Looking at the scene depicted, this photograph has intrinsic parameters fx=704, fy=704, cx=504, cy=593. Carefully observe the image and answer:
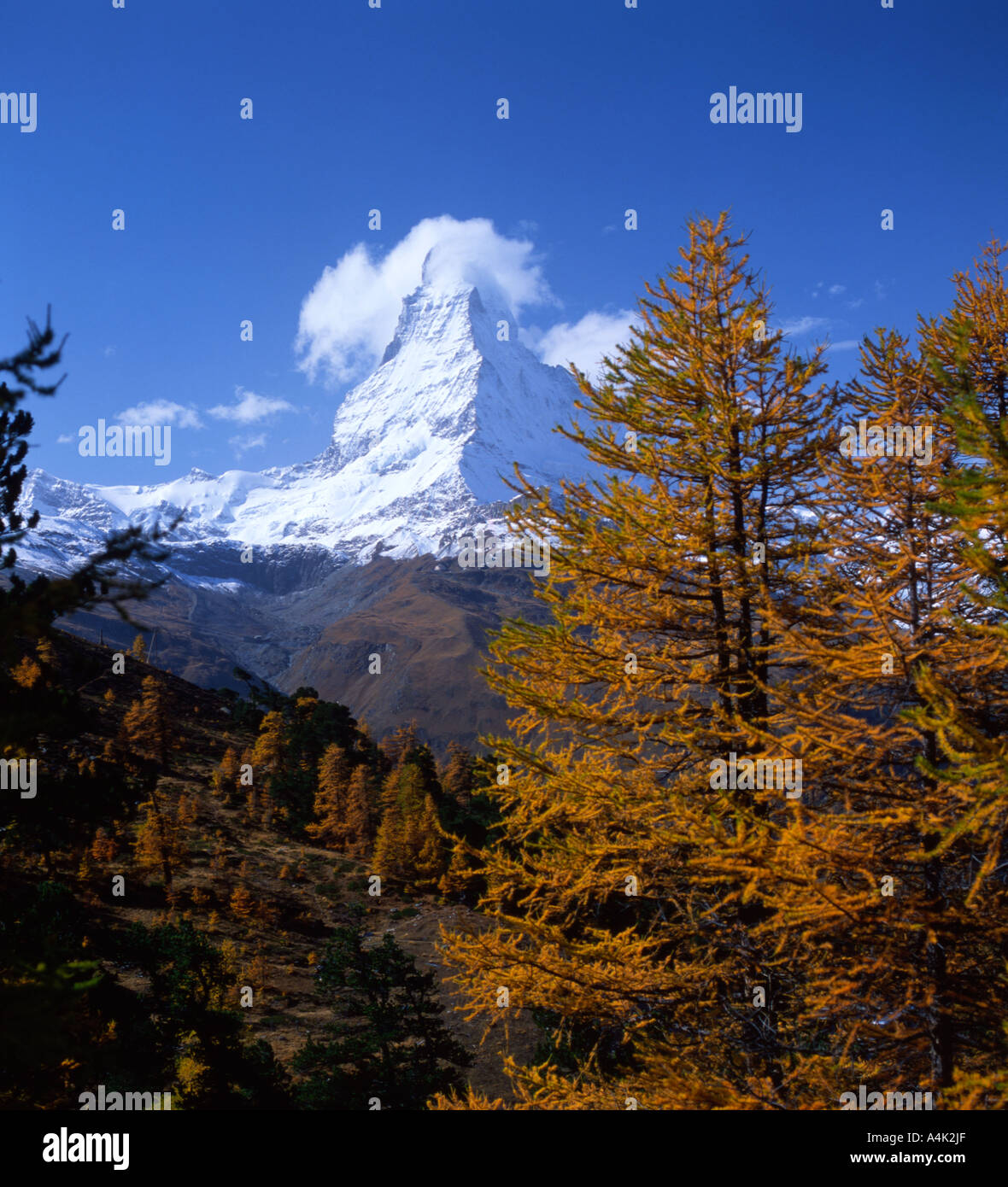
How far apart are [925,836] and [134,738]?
4724 centimetres

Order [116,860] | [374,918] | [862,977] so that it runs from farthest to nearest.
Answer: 1. [374,918]
2. [116,860]
3. [862,977]

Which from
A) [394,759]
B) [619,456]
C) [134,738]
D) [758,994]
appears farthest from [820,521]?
[394,759]

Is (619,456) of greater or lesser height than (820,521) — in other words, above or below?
above

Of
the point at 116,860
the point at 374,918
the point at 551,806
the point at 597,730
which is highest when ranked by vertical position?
the point at 597,730

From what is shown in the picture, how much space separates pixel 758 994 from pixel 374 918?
116ft

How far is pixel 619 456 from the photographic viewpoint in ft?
24.9

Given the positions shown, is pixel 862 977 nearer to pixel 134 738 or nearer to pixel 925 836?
pixel 925 836
